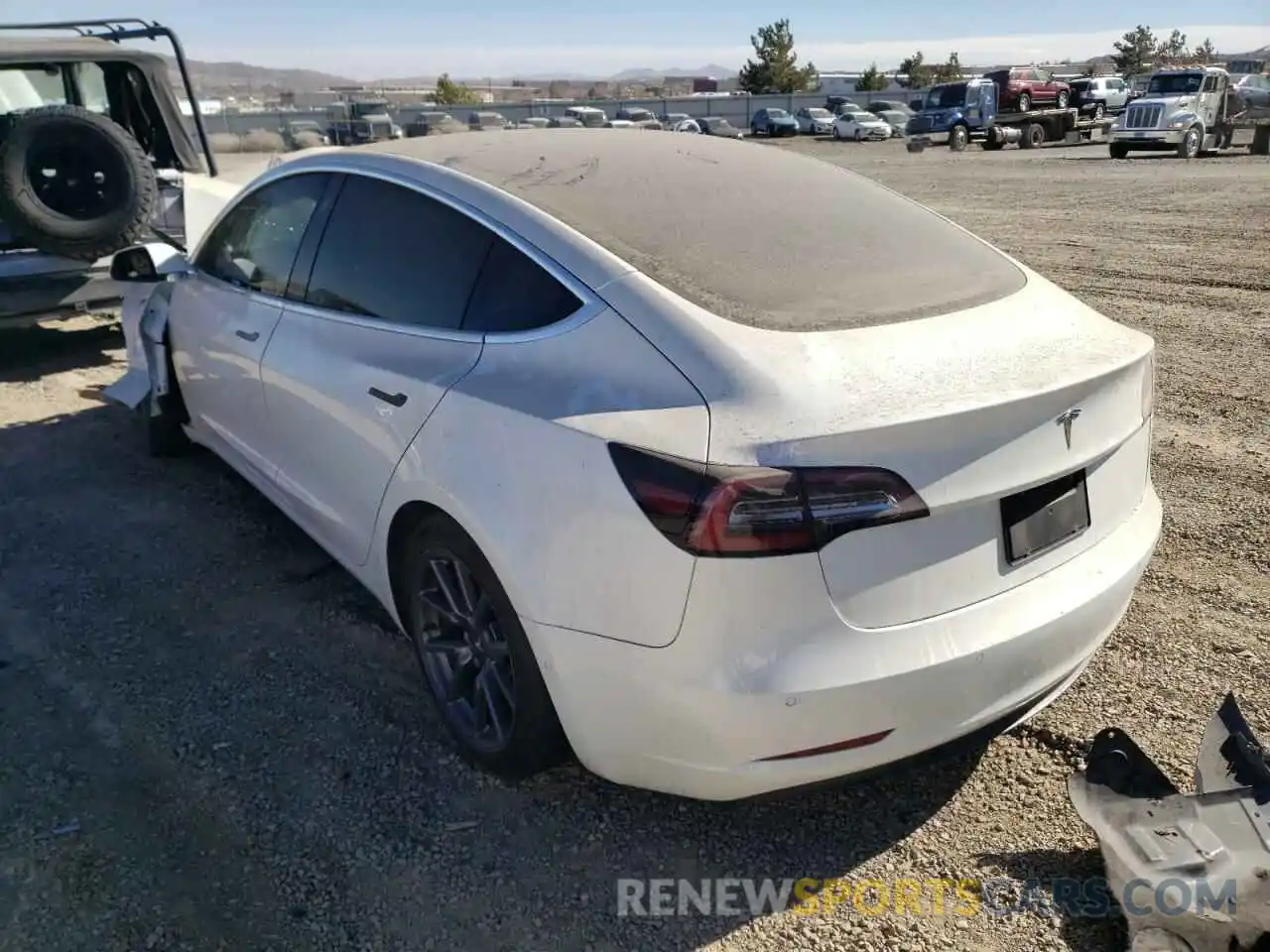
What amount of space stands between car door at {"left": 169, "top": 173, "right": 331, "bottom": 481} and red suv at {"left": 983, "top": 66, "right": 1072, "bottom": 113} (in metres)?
38.3

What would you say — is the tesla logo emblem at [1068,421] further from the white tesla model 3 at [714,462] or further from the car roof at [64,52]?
the car roof at [64,52]

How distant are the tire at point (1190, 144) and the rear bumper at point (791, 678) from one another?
28894mm

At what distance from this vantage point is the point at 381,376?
309 centimetres

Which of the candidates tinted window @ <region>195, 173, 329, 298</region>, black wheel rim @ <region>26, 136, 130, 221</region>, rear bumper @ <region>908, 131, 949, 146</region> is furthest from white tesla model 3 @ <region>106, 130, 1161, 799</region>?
rear bumper @ <region>908, 131, 949, 146</region>

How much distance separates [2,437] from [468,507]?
4627 millimetres

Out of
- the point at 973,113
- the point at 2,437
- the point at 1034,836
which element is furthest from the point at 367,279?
the point at 973,113

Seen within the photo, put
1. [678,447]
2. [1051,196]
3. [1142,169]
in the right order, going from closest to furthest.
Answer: [678,447], [1051,196], [1142,169]

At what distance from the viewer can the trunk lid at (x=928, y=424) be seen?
2148 mm

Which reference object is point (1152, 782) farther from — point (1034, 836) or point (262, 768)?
point (262, 768)

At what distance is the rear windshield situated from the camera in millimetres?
2607

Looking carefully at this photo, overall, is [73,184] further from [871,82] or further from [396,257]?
[871,82]

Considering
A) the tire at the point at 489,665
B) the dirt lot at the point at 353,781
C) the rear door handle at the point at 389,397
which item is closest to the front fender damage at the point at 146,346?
the dirt lot at the point at 353,781

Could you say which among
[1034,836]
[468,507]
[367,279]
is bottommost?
[1034,836]

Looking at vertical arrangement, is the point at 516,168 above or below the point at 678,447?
above
